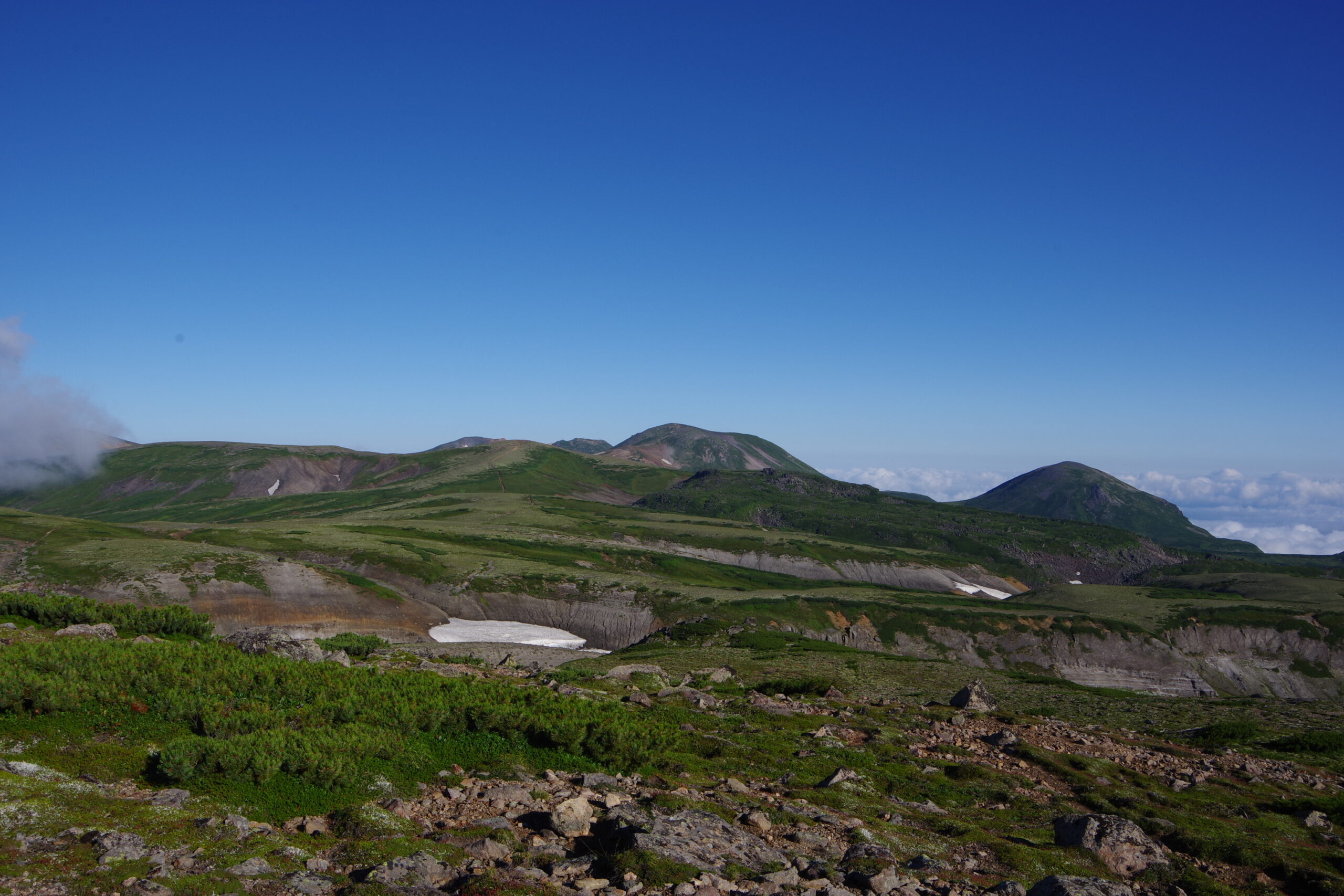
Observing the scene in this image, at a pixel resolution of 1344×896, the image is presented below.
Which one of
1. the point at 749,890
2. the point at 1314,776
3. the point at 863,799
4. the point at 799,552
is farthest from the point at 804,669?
the point at 799,552

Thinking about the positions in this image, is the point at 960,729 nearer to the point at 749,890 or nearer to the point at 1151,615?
the point at 749,890

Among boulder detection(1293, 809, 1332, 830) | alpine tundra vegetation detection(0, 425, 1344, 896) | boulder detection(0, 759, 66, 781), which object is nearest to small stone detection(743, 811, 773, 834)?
alpine tundra vegetation detection(0, 425, 1344, 896)

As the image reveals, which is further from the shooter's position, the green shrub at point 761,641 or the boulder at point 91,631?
the green shrub at point 761,641

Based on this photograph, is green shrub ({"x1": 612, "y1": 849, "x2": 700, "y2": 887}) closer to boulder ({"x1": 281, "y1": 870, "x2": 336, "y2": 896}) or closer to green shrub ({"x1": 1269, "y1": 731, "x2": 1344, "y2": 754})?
boulder ({"x1": 281, "y1": 870, "x2": 336, "y2": 896})

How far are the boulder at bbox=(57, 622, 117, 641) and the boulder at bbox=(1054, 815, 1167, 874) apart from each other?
123 ft

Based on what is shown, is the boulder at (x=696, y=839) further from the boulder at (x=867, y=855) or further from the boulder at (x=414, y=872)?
the boulder at (x=414, y=872)

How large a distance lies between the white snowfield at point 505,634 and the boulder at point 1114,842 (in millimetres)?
78011

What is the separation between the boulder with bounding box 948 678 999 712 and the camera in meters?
42.7

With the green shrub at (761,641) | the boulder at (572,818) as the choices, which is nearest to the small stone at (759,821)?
the boulder at (572,818)

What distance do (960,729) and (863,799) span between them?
14.5 meters

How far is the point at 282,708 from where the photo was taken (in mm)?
23375

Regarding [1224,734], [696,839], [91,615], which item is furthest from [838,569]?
[696,839]

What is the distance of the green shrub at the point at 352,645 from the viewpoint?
42.3 m

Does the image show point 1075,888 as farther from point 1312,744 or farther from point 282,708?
point 1312,744
